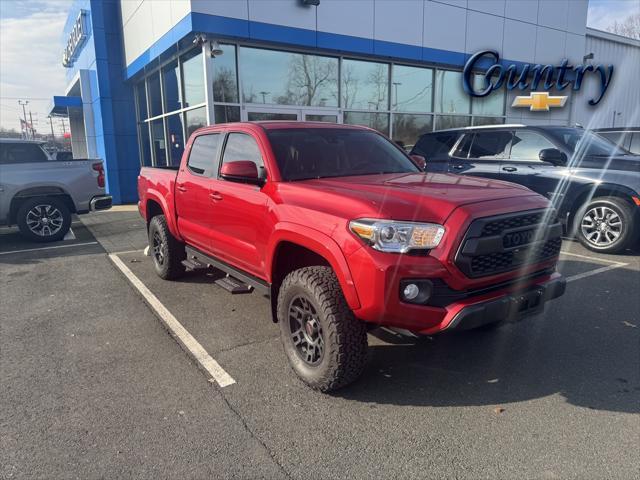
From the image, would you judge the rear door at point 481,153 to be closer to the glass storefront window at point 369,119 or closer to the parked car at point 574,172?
the parked car at point 574,172

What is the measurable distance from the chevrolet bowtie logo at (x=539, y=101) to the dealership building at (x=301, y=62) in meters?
0.27

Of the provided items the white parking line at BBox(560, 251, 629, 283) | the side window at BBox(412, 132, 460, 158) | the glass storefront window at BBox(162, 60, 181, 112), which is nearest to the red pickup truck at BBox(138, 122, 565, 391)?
the white parking line at BBox(560, 251, 629, 283)

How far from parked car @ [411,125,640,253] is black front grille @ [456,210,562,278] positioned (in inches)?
162

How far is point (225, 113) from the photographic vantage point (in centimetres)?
1075

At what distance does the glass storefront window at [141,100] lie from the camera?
15.5 meters

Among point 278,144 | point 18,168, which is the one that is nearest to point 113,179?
point 18,168

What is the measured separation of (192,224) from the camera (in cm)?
504

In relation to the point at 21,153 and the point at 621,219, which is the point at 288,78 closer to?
the point at 21,153

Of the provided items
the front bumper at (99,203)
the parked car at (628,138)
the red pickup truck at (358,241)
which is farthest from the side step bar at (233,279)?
the parked car at (628,138)

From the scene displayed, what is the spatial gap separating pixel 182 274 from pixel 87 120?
14186 millimetres

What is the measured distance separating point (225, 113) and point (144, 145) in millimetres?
6609

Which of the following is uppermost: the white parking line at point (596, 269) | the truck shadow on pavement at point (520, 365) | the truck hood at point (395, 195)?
the truck hood at point (395, 195)

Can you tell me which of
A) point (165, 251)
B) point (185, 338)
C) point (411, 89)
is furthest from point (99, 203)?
point (411, 89)

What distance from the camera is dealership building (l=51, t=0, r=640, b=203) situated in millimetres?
10656
